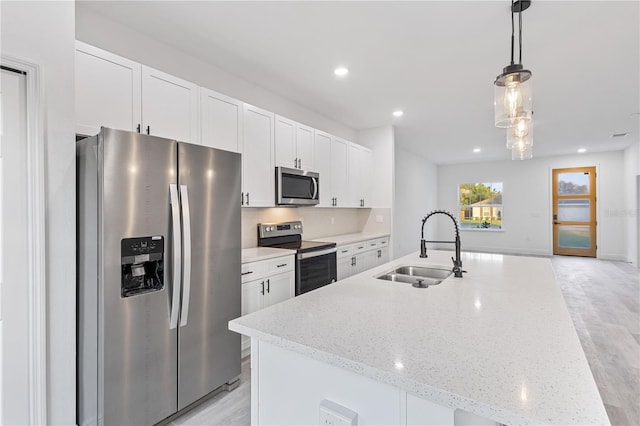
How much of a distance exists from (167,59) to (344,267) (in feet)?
9.65

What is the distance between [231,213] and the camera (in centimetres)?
227

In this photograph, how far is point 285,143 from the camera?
358 centimetres

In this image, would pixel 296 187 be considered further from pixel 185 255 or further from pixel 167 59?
pixel 185 255

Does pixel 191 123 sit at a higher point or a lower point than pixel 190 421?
higher

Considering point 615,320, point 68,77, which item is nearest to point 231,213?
point 68,77

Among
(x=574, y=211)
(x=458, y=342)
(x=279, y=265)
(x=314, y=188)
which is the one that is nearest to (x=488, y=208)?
(x=574, y=211)

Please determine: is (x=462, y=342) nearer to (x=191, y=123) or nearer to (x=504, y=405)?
(x=504, y=405)

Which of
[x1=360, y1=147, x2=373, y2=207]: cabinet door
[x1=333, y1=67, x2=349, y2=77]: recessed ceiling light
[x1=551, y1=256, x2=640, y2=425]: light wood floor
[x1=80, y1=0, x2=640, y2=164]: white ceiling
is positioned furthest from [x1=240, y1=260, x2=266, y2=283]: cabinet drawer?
[x1=360, y1=147, x2=373, y2=207]: cabinet door

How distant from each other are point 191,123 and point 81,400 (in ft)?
6.49

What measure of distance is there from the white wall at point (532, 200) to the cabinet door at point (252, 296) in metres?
8.34

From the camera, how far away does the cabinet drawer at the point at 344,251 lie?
157 inches

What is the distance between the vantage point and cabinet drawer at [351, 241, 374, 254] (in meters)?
4.35

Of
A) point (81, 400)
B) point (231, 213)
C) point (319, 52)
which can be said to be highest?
point (319, 52)

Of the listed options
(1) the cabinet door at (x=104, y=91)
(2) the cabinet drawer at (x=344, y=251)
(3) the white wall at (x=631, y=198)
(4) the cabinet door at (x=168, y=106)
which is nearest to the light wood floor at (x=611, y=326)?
(3) the white wall at (x=631, y=198)
